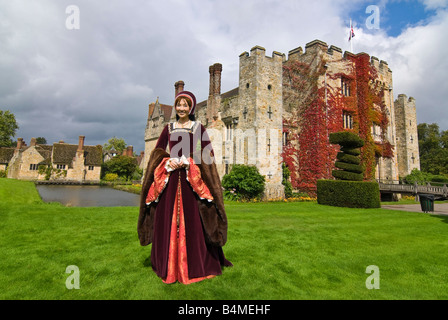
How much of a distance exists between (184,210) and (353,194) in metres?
12.4

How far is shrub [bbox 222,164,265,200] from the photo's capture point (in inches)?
611

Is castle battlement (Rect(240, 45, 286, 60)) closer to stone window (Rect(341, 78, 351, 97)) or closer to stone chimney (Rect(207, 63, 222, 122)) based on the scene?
stone chimney (Rect(207, 63, 222, 122))

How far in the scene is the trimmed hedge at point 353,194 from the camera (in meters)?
13.0

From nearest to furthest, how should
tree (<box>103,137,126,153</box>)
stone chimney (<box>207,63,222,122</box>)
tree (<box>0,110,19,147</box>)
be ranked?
1. stone chimney (<box>207,63,222,122</box>)
2. tree (<box>0,110,19,147</box>)
3. tree (<box>103,137,126,153</box>)

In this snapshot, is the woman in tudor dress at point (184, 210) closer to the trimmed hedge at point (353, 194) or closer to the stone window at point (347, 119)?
the trimmed hedge at point (353, 194)

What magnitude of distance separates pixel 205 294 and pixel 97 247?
2.92m

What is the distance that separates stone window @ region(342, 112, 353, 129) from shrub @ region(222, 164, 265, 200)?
9.75 meters

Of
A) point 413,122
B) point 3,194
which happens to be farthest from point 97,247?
point 413,122

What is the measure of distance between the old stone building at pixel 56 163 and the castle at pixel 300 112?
97.2 ft

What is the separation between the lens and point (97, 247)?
476cm

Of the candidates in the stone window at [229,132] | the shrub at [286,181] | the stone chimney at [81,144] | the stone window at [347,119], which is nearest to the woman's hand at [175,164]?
the shrub at [286,181]

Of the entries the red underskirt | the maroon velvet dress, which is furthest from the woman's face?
the red underskirt

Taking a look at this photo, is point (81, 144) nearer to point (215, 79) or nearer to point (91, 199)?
point (91, 199)

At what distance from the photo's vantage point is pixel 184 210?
349cm
